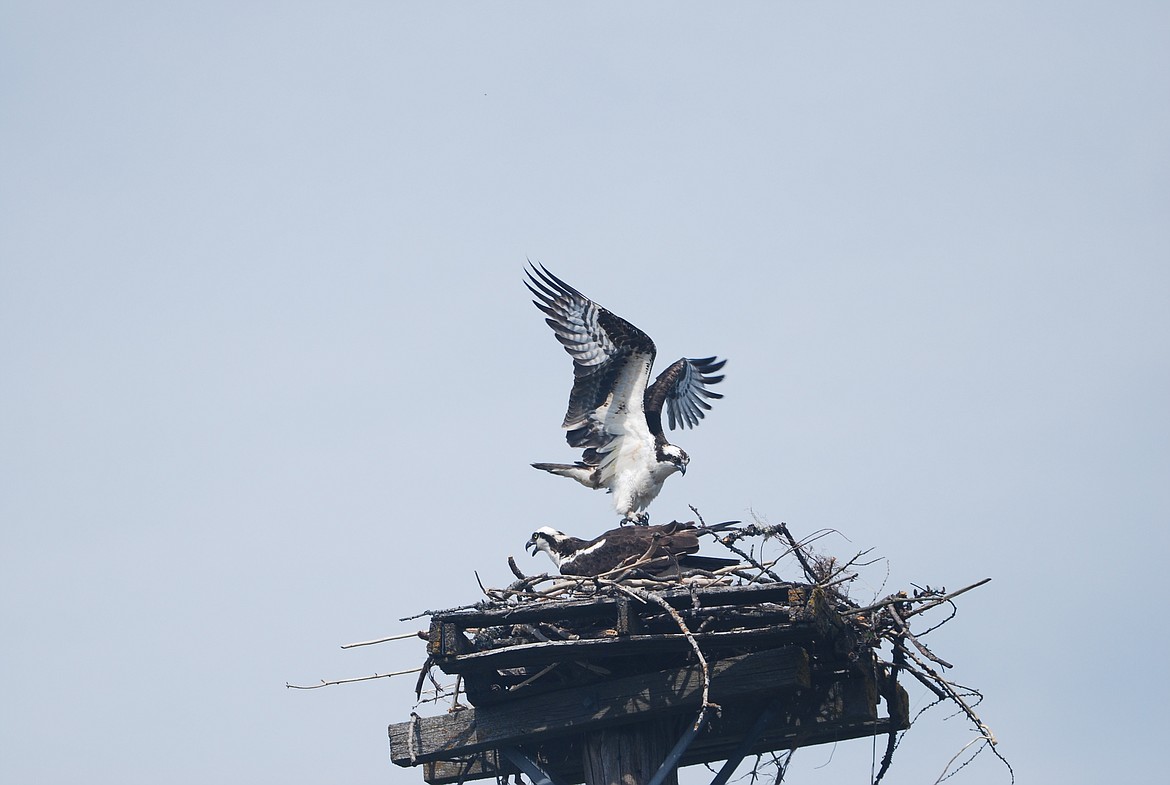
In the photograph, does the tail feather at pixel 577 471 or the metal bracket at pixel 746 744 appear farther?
the tail feather at pixel 577 471

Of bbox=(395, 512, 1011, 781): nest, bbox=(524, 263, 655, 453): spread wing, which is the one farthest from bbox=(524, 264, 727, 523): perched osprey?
bbox=(395, 512, 1011, 781): nest

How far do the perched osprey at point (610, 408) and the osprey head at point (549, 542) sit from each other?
0.91 metres

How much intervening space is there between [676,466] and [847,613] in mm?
3459

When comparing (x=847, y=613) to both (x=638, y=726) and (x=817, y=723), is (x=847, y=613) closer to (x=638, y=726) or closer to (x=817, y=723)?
(x=817, y=723)

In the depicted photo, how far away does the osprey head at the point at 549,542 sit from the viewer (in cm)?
1111

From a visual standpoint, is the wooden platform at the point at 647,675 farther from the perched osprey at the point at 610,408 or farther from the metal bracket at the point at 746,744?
the perched osprey at the point at 610,408

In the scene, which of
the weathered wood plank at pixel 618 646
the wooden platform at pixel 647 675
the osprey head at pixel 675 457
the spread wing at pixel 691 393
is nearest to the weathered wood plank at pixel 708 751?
the wooden platform at pixel 647 675

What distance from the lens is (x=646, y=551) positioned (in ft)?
32.4

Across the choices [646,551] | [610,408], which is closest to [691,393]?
[610,408]

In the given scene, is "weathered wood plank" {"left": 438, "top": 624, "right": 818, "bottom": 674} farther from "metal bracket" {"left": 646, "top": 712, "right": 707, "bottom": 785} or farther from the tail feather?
the tail feather

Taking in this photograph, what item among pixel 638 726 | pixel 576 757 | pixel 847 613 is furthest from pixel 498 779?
pixel 847 613

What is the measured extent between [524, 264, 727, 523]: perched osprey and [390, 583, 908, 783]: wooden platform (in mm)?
3107

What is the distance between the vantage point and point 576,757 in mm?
9180

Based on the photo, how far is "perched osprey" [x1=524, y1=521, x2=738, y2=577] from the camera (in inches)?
381
